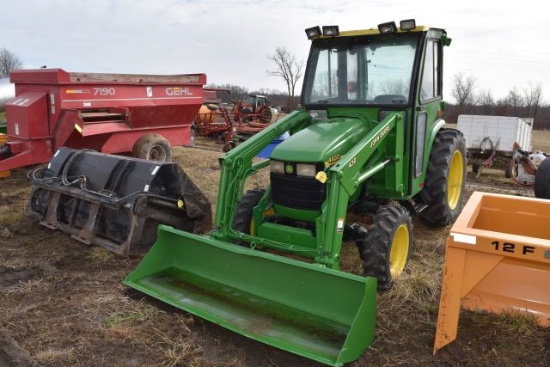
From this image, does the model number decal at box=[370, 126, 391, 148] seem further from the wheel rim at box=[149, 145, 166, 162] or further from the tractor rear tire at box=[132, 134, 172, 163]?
the wheel rim at box=[149, 145, 166, 162]

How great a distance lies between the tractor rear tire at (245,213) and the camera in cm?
450

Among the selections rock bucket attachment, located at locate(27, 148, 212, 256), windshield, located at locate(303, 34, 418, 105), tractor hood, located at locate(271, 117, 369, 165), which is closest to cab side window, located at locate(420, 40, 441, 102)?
windshield, located at locate(303, 34, 418, 105)

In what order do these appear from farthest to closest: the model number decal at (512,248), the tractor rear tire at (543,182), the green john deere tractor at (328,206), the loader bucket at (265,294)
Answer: the tractor rear tire at (543,182), the green john deere tractor at (328,206), the loader bucket at (265,294), the model number decal at (512,248)

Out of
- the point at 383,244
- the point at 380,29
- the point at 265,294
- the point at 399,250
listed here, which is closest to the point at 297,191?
the point at 383,244

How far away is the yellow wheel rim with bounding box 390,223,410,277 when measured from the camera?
4316mm

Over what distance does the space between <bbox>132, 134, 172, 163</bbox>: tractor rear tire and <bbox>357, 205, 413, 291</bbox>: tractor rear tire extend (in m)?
Answer: 5.66

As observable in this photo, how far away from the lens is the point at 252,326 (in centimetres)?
330

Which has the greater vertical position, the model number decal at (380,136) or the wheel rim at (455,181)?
the model number decal at (380,136)

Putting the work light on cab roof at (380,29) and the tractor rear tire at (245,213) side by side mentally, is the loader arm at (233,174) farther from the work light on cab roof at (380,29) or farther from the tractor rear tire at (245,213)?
the work light on cab roof at (380,29)

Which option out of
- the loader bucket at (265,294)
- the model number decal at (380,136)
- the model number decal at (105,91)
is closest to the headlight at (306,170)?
the model number decal at (380,136)

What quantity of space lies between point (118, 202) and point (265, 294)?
6.58 ft

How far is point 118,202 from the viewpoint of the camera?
4.81m

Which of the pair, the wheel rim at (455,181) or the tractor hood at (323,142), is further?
the wheel rim at (455,181)

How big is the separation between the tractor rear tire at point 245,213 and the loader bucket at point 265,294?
478 mm
